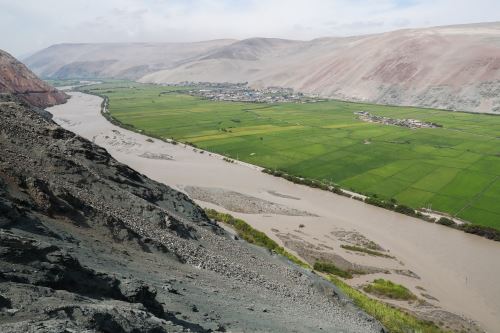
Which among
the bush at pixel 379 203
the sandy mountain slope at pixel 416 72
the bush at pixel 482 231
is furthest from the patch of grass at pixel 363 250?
the sandy mountain slope at pixel 416 72

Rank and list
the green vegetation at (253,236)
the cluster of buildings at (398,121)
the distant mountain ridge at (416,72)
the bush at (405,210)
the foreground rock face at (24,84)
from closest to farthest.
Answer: the green vegetation at (253,236) → the bush at (405,210) → the cluster of buildings at (398,121) → the foreground rock face at (24,84) → the distant mountain ridge at (416,72)

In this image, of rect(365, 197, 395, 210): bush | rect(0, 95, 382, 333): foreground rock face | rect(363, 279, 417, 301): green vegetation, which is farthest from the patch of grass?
rect(0, 95, 382, 333): foreground rock face

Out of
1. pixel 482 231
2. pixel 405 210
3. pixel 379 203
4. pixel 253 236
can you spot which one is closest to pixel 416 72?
pixel 379 203

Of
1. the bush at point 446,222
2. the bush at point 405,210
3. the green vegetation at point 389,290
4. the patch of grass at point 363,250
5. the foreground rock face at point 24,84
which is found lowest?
the green vegetation at point 389,290

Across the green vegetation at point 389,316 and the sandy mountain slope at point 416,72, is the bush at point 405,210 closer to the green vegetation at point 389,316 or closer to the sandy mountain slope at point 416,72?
the green vegetation at point 389,316

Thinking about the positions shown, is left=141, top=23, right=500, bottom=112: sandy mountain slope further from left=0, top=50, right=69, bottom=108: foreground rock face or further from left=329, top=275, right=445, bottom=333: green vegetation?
left=329, top=275, right=445, bottom=333: green vegetation

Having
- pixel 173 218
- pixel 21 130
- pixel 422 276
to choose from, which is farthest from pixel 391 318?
pixel 21 130

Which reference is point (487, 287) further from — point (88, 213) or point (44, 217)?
point (44, 217)
